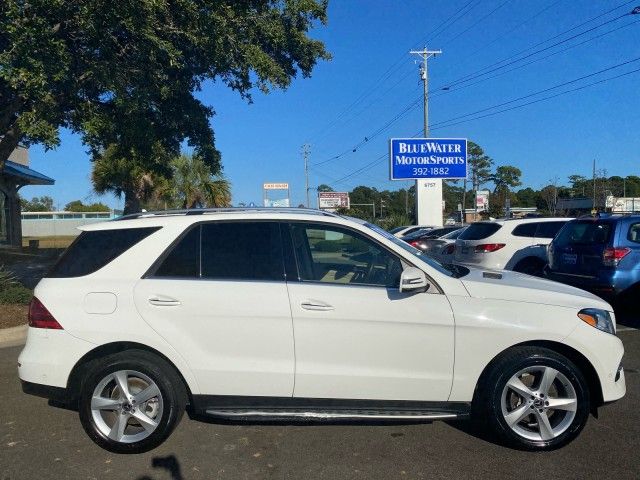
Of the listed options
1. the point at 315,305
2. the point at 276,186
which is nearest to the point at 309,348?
the point at 315,305

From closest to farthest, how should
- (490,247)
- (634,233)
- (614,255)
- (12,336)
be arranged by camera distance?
1. (12,336)
2. (614,255)
3. (634,233)
4. (490,247)

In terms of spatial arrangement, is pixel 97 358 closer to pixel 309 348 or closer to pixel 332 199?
pixel 309 348

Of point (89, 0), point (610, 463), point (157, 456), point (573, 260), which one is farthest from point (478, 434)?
point (89, 0)

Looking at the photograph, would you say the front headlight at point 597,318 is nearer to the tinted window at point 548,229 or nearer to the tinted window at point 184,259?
Answer: the tinted window at point 184,259

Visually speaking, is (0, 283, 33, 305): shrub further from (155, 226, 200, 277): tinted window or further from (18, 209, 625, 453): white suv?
(155, 226, 200, 277): tinted window

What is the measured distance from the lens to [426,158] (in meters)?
24.5

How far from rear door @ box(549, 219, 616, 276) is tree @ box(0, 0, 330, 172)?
6.01m

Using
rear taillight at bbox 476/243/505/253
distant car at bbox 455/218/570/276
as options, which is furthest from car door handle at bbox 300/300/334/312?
rear taillight at bbox 476/243/505/253

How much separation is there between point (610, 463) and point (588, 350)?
0.76 metres

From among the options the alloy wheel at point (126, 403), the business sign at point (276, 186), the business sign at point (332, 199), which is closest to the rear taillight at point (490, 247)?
the alloy wheel at point (126, 403)

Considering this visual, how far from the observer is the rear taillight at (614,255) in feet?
26.3

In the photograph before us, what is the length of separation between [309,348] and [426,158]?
21423mm

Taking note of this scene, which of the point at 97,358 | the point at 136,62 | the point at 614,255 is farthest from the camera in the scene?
the point at 136,62

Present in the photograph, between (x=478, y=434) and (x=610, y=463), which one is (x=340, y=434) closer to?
(x=478, y=434)
